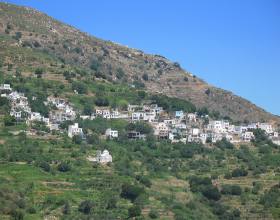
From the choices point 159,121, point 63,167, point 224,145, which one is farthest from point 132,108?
point 63,167

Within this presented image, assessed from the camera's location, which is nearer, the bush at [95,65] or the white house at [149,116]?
the white house at [149,116]

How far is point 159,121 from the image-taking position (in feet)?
362

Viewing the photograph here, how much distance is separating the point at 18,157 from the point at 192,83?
54544mm

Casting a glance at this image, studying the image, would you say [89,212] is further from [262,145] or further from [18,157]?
[262,145]

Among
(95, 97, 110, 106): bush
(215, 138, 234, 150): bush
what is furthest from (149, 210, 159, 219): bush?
(95, 97, 110, 106): bush

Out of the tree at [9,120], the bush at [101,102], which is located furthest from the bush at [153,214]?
the bush at [101,102]

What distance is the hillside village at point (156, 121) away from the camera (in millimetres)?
99750

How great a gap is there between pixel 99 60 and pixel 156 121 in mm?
25516

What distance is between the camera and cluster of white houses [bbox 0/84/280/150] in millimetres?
100294

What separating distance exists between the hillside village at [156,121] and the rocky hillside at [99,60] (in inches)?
429

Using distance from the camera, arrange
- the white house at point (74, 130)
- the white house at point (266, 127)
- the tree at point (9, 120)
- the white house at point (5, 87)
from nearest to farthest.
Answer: the tree at point (9, 120)
the white house at point (74, 130)
the white house at point (5, 87)
the white house at point (266, 127)

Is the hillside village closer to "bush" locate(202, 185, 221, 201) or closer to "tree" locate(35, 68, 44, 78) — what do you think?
"tree" locate(35, 68, 44, 78)

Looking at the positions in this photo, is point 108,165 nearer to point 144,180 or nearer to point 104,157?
point 104,157

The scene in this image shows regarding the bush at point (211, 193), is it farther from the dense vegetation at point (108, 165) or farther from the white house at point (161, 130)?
the white house at point (161, 130)
